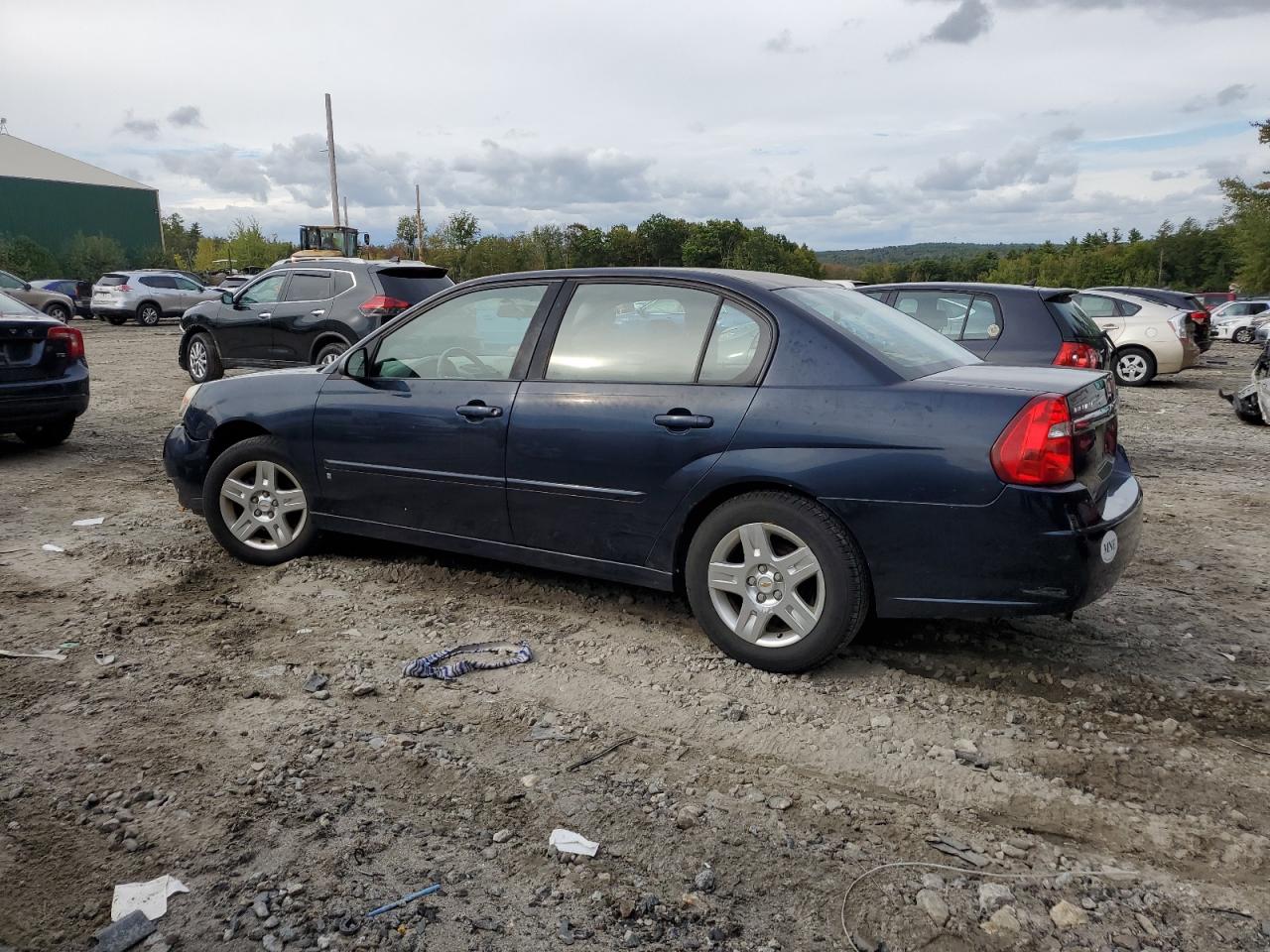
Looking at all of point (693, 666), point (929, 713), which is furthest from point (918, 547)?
point (693, 666)

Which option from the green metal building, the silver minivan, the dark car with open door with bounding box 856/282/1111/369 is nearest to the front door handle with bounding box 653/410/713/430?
the dark car with open door with bounding box 856/282/1111/369

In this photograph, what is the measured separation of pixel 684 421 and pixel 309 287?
1007 cm

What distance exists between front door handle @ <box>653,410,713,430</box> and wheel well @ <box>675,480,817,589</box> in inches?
10.7

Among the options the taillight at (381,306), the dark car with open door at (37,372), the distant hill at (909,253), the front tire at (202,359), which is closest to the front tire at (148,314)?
the front tire at (202,359)

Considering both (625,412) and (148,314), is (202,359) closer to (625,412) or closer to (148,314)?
(625,412)

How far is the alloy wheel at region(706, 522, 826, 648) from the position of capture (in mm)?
3863

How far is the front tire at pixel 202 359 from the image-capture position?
14047 millimetres

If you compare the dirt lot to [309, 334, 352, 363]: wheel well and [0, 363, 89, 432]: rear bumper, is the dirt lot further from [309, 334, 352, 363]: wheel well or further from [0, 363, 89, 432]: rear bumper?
[309, 334, 352, 363]: wheel well

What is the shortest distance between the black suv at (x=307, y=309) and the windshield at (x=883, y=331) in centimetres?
852

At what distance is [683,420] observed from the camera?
4059 millimetres

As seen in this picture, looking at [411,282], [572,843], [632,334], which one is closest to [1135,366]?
[411,282]

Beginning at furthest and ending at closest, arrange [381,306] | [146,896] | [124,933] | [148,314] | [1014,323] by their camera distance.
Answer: [148,314] < [381,306] < [1014,323] < [146,896] < [124,933]

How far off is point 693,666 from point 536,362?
157 centimetres

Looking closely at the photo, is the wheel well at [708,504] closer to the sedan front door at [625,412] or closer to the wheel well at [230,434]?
the sedan front door at [625,412]
